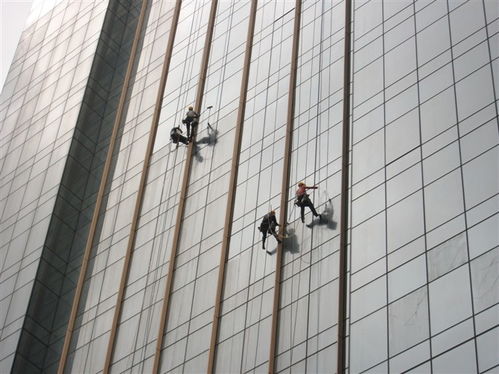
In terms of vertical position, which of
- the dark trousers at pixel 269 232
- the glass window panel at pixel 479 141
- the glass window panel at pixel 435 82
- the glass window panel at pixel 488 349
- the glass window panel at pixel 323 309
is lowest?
the glass window panel at pixel 488 349

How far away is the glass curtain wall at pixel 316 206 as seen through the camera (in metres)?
40.7

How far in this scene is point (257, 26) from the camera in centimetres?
6009

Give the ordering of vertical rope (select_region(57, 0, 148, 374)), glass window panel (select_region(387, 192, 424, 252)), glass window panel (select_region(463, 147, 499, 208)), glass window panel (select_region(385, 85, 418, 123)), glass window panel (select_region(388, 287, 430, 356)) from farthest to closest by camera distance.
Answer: vertical rope (select_region(57, 0, 148, 374))
glass window panel (select_region(385, 85, 418, 123))
glass window panel (select_region(387, 192, 424, 252))
glass window panel (select_region(463, 147, 499, 208))
glass window panel (select_region(388, 287, 430, 356))

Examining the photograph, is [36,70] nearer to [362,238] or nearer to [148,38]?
[148,38]

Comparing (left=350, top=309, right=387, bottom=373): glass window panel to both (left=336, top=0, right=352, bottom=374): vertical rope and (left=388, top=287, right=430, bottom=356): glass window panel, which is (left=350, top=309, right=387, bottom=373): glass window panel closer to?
(left=388, top=287, right=430, bottom=356): glass window panel

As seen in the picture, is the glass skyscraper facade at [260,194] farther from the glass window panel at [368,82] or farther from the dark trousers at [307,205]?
the dark trousers at [307,205]

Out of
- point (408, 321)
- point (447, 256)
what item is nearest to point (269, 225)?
point (408, 321)

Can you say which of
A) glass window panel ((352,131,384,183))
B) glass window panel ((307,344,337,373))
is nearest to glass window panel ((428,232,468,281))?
glass window panel ((307,344,337,373))

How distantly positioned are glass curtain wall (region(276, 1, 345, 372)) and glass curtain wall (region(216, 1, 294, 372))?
3.33ft

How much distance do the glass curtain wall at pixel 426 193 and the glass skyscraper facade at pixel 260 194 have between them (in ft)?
0.28

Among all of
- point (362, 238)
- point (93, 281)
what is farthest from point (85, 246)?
point (362, 238)

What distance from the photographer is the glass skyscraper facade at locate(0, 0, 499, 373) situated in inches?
1474

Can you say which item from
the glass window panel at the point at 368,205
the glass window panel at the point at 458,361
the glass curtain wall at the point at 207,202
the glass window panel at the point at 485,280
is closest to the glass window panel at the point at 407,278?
the glass window panel at the point at 485,280

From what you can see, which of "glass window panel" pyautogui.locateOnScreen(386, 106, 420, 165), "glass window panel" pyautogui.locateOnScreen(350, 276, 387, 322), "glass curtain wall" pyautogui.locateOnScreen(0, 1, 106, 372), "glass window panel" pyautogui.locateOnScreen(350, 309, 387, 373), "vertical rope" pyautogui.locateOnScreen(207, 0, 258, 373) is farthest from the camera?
"glass curtain wall" pyautogui.locateOnScreen(0, 1, 106, 372)
